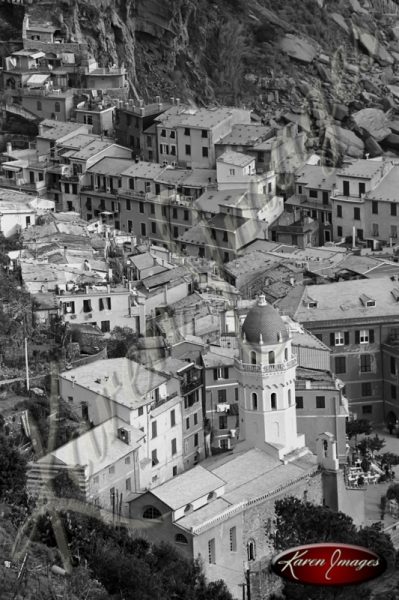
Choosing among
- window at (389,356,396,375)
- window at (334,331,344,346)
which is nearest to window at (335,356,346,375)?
window at (334,331,344,346)

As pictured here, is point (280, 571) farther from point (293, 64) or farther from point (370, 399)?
point (293, 64)

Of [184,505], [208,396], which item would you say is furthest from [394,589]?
[208,396]

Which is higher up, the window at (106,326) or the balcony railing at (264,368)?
the balcony railing at (264,368)

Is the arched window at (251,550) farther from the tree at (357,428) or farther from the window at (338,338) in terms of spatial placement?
the window at (338,338)

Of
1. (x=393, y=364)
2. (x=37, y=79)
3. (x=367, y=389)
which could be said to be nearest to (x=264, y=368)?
(x=393, y=364)

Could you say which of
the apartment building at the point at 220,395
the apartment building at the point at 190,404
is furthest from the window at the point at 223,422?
the apartment building at the point at 190,404
